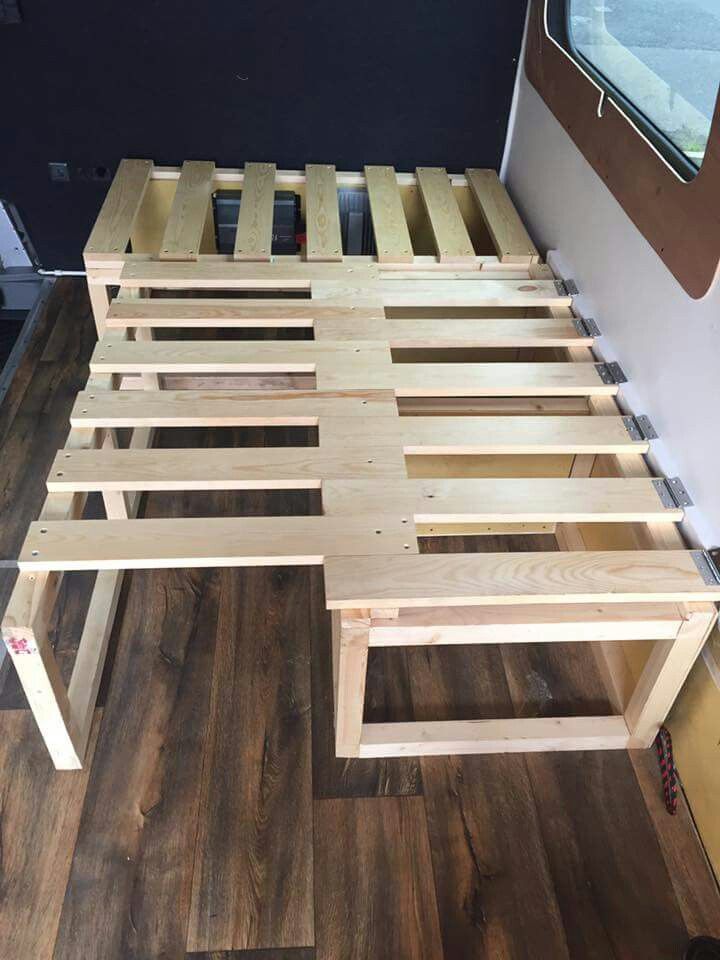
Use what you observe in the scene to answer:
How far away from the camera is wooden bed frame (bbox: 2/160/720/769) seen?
1375 millimetres

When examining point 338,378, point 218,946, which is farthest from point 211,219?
point 218,946

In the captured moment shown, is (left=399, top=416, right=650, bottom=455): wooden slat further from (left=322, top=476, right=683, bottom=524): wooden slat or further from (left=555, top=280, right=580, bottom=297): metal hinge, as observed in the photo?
(left=555, top=280, right=580, bottom=297): metal hinge

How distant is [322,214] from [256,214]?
0.19m

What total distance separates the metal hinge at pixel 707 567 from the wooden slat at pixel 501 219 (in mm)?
1079

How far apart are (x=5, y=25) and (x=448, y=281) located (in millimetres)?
1580

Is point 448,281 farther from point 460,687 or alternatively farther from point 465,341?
point 460,687

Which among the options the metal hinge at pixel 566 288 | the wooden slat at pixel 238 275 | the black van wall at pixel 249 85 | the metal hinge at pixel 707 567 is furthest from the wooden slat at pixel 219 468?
the black van wall at pixel 249 85

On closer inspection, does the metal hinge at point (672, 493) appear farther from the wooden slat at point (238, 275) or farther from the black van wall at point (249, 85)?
the black van wall at point (249, 85)

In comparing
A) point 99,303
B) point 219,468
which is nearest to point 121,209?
point 99,303

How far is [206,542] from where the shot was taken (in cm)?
139

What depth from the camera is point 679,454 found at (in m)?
1.57

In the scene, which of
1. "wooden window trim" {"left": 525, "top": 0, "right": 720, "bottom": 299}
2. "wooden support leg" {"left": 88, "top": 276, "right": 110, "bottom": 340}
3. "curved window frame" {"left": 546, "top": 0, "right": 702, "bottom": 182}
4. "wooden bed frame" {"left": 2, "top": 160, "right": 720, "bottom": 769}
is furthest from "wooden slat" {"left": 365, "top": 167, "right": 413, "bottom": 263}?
"wooden support leg" {"left": 88, "top": 276, "right": 110, "bottom": 340}

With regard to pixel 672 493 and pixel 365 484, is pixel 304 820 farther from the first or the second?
pixel 672 493

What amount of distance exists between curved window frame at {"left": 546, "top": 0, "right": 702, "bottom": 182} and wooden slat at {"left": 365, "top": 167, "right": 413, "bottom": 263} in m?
0.60
